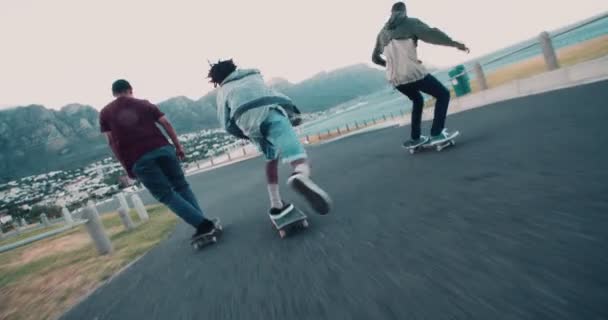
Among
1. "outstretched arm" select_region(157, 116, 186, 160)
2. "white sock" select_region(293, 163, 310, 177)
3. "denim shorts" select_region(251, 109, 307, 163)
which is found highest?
"outstretched arm" select_region(157, 116, 186, 160)

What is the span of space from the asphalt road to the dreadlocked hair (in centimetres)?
163

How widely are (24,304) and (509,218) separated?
477 centimetres

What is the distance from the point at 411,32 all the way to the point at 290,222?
10.4 feet

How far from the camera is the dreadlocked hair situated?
3246 millimetres

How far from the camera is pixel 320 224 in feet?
10.3

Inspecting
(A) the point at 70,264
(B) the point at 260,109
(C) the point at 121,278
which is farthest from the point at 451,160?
(A) the point at 70,264

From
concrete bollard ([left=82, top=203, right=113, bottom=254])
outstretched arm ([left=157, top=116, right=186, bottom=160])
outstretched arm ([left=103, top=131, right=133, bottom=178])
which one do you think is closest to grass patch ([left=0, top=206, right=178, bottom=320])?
concrete bollard ([left=82, top=203, right=113, bottom=254])

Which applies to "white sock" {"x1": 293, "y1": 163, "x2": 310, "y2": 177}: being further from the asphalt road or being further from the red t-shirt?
the red t-shirt

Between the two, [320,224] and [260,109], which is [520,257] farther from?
[260,109]

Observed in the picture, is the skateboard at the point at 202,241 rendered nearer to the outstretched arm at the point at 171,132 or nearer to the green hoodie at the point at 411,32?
the outstretched arm at the point at 171,132

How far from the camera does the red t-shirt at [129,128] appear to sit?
3543 mm

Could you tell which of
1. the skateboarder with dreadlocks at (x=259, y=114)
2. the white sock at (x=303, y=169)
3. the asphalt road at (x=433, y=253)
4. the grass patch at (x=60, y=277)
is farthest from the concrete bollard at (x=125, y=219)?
the white sock at (x=303, y=169)

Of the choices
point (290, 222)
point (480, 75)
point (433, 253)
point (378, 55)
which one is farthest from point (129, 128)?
point (480, 75)

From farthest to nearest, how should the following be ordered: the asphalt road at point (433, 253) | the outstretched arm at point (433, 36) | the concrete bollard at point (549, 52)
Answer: the concrete bollard at point (549, 52) < the outstretched arm at point (433, 36) < the asphalt road at point (433, 253)
